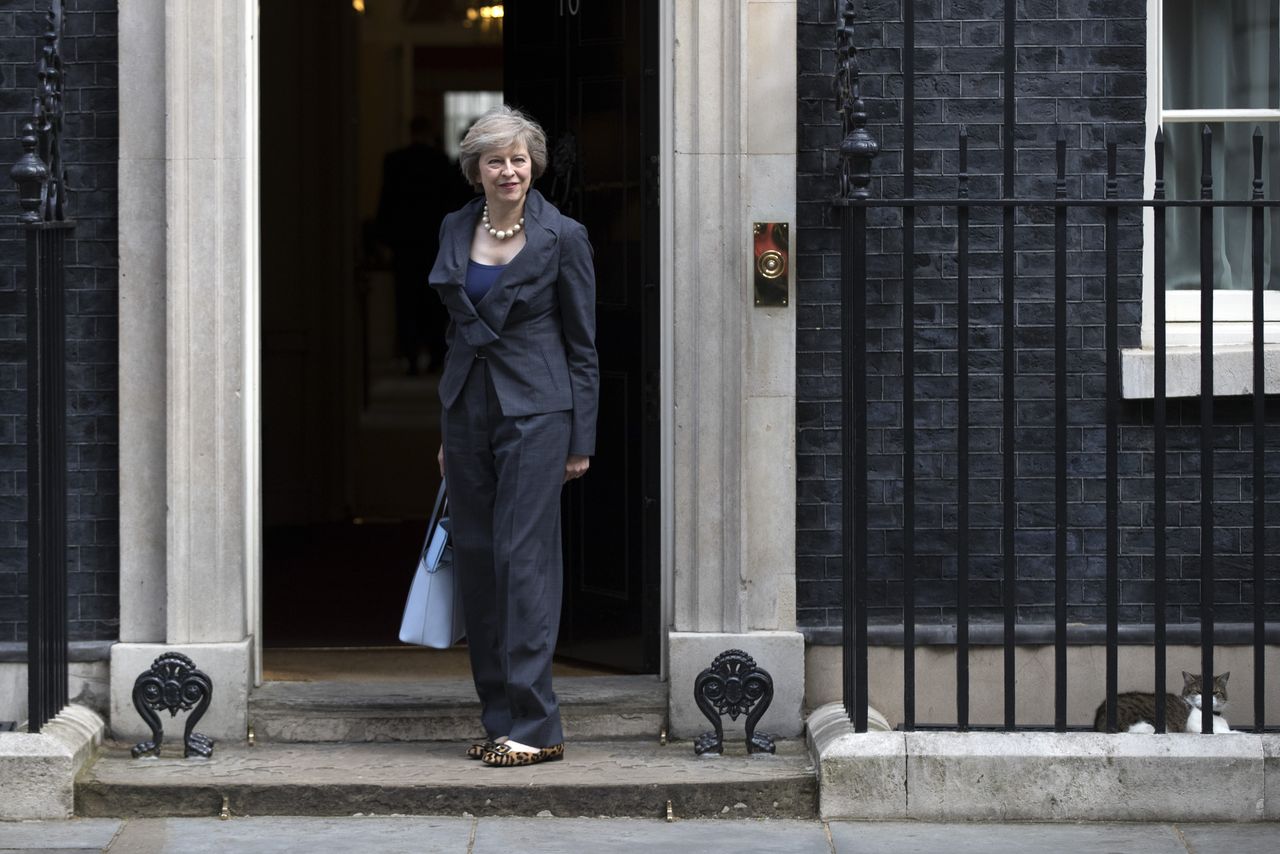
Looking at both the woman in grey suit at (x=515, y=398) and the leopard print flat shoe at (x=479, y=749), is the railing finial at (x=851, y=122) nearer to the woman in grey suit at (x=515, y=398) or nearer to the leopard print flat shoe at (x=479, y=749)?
the woman in grey suit at (x=515, y=398)

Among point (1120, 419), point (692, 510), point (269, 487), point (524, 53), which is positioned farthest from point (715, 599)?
point (269, 487)

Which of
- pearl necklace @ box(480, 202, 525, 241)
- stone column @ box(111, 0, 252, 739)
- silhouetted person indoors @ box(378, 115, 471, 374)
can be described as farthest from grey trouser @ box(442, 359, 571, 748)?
silhouetted person indoors @ box(378, 115, 471, 374)

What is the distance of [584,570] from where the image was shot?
293 inches

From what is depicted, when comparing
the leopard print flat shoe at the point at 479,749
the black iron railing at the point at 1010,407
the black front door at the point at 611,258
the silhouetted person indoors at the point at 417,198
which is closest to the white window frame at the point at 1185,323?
the black iron railing at the point at 1010,407

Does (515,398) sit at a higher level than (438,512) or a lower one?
higher

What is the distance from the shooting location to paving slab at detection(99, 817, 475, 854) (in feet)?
18.5

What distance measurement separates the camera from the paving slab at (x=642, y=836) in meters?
5.68

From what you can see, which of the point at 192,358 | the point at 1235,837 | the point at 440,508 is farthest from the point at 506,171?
the point at 1235,837

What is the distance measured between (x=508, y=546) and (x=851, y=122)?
67.1 inches

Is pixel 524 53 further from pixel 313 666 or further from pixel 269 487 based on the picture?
pixel 269 487

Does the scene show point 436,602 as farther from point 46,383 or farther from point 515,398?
point 46,383

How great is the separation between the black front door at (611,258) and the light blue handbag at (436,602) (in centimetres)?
97

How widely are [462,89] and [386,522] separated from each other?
1694 cm

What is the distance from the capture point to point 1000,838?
18.9 feet
